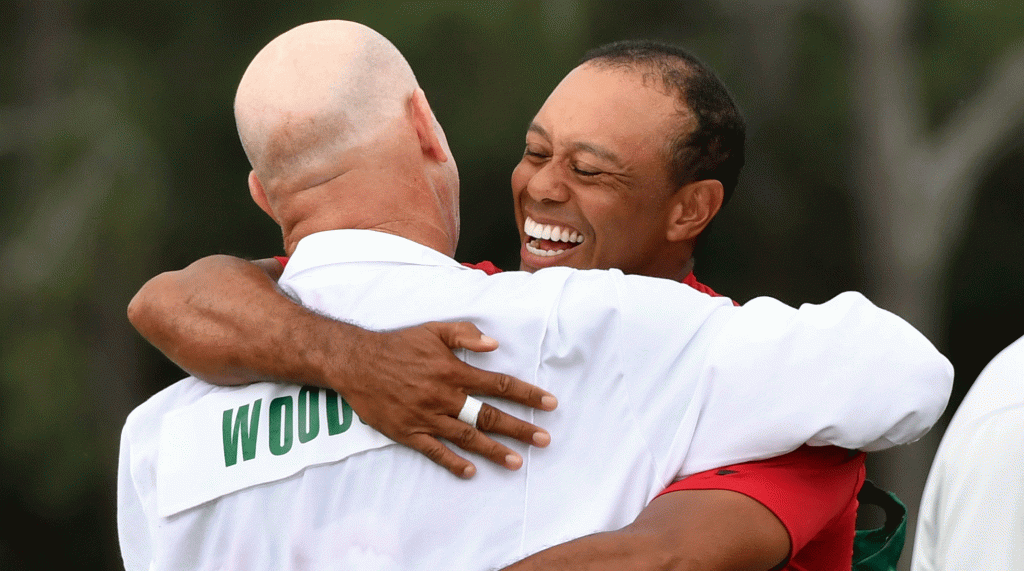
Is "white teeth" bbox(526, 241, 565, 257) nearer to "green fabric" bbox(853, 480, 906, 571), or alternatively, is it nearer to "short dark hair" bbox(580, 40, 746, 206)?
"short dark hair" bbox(580, 40, 746, 206)

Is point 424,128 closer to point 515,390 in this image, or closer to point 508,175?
point 515,390

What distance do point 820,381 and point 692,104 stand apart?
108cm

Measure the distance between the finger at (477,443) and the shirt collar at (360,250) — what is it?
1.06 feet

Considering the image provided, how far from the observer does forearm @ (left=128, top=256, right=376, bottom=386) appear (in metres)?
1.93

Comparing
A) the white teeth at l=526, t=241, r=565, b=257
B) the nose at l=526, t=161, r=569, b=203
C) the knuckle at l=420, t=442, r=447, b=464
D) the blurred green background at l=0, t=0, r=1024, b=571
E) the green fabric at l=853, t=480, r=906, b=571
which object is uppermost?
the nose at l=526, t=161, r=569, b=203

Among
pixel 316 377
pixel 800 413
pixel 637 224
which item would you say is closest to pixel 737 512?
pixel 800 413

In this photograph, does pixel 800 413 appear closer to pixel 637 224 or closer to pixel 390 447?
pixel 390 447

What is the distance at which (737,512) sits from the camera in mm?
1777

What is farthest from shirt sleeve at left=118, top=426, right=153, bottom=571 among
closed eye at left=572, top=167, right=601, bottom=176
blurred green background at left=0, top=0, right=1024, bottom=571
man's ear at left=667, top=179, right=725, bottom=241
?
blurred green background at left=0, top=0, right=1024, bottom=571

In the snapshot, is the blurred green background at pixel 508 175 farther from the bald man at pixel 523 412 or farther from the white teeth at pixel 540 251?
the bald man at pixel 523 412

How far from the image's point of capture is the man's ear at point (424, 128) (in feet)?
7.29

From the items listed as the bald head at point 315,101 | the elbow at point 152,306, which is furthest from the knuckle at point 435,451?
the elbow at point 152,306

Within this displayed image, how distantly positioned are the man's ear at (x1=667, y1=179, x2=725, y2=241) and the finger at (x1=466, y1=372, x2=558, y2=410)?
105 cm

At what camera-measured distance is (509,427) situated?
182cm
